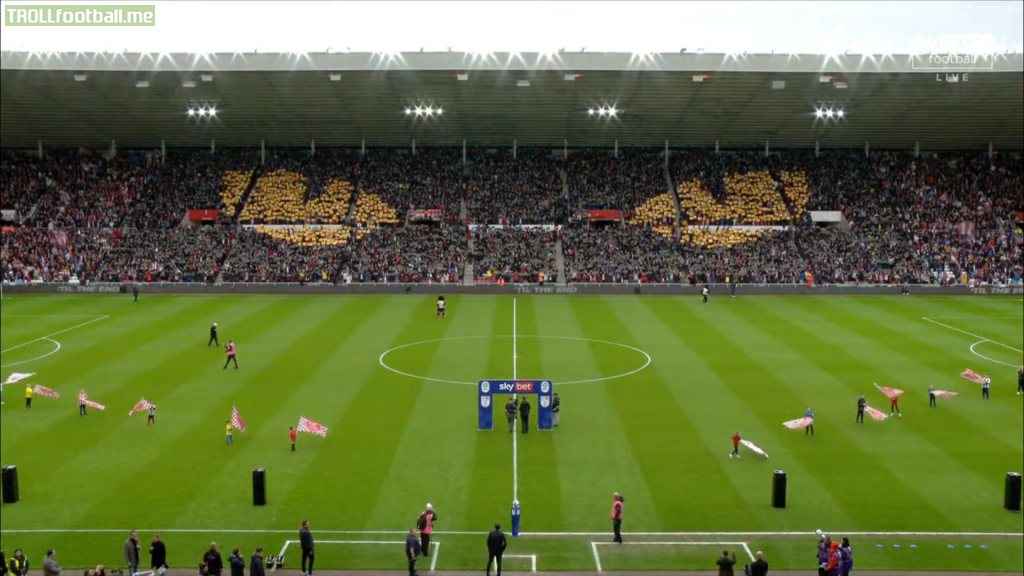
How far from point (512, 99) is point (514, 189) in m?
10.5

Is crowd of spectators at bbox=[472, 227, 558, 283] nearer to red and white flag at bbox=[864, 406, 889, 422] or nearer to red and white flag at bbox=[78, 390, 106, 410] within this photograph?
red and white flag at bbox=[864, 406, 889, 422]

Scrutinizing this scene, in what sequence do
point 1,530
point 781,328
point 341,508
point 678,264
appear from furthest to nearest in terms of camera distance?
point 678,264, point 781,328, point 341,508, point 1,530

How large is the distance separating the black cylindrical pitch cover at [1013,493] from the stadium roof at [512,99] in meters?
41.7

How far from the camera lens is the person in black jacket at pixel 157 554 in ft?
60.5

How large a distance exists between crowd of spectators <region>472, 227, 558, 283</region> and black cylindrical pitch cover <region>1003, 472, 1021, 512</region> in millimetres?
43755

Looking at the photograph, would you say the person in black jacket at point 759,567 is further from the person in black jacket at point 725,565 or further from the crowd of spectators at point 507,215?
the crowd of spectators at point 507,215

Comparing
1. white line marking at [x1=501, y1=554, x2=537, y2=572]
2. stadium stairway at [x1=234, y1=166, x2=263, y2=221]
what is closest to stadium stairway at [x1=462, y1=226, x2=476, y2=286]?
stadium stairway at [x1=234, y1=166, x2=263, y2=221]

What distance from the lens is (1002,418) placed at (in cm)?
3022

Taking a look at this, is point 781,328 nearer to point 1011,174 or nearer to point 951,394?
point 951,394

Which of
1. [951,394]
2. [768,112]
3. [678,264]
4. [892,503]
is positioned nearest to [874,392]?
[951,394]

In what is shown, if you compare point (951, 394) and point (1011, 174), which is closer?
point (951, 394)

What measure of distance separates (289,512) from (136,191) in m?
61.3

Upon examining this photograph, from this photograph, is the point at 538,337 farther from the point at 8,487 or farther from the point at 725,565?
the point at 725,565

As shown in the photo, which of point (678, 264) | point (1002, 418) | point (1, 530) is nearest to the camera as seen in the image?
point (1, 530)
